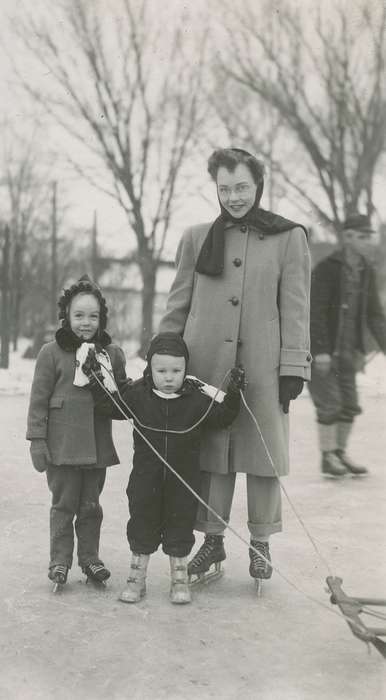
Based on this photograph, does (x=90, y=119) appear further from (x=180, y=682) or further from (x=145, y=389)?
(x=180, y=682)

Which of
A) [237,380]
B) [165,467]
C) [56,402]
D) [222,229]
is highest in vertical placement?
[222,229]

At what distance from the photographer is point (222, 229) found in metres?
3.39

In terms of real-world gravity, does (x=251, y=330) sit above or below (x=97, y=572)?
above

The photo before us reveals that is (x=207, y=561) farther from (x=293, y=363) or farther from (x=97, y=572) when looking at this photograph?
(x=293, y=363)

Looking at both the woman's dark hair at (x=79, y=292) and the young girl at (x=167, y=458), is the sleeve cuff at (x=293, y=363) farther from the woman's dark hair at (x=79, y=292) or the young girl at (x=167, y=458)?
the woman's dark hair at (x=79, y=292)

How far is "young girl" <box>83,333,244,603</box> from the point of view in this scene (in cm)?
317

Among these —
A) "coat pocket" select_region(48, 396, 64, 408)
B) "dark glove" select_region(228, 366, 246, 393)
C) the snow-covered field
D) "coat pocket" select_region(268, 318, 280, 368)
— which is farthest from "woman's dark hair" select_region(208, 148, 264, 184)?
the snow-covered field

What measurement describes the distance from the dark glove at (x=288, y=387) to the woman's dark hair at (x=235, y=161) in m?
0.82

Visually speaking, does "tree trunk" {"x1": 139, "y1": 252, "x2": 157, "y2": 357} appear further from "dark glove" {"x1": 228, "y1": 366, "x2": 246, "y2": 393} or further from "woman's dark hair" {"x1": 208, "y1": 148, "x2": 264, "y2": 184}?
"dark glove" {"x1": 228, "y1": 366, "x2": 246, "y2": 393}

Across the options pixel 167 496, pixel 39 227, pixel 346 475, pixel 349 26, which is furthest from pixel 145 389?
pixel 39 227

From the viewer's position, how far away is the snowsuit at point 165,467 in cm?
318

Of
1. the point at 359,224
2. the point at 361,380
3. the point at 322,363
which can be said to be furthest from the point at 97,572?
the point at 361,380

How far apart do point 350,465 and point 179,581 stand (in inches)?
111

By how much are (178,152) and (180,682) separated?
1145 cm
